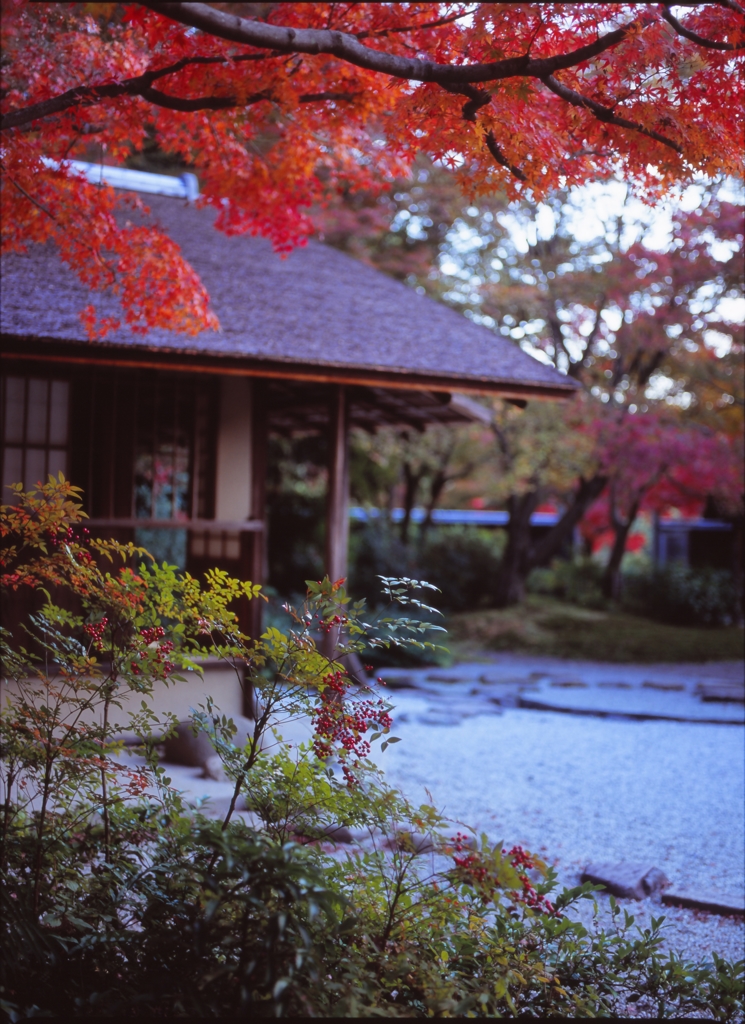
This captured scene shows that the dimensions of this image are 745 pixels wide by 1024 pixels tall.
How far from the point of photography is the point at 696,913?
4.21 metres

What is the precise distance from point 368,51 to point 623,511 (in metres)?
14.8

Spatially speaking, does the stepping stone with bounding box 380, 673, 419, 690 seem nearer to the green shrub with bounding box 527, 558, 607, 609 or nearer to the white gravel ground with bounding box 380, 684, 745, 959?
the white gravel ground with bounding box 380, 684, 745, 959

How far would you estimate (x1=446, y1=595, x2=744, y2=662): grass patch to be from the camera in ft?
36.9

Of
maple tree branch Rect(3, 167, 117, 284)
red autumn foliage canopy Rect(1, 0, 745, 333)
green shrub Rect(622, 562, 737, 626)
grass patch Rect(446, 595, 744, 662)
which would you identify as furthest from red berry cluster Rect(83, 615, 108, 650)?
green shrub Rect(622, 562, 737, 626)

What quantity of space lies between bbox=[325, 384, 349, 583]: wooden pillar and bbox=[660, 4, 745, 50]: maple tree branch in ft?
13.8

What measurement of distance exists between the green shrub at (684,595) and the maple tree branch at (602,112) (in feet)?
30.5

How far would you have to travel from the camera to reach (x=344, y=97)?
166 inches

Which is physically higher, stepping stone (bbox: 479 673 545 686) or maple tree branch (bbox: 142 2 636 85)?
maple tree branch (bbox: 142 2 636 85)

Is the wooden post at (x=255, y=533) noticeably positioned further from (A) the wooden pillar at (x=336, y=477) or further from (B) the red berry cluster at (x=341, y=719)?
(B) the red berry cluster at (x=341, y=719)

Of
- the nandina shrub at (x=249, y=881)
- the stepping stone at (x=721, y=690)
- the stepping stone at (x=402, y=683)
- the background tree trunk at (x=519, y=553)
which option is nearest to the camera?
the nandina shrub at (x=249, y=881)

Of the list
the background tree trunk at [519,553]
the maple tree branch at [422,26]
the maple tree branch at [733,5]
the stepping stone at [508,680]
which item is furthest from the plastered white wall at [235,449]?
the background tree trunk at [519,553]

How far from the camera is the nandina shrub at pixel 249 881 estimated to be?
2031mm

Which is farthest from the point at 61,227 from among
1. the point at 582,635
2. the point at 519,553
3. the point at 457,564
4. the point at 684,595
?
the point at 457,564

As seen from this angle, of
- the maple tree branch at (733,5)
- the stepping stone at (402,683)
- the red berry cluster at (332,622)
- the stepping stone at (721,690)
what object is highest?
the maple tree branch at (733,5)
